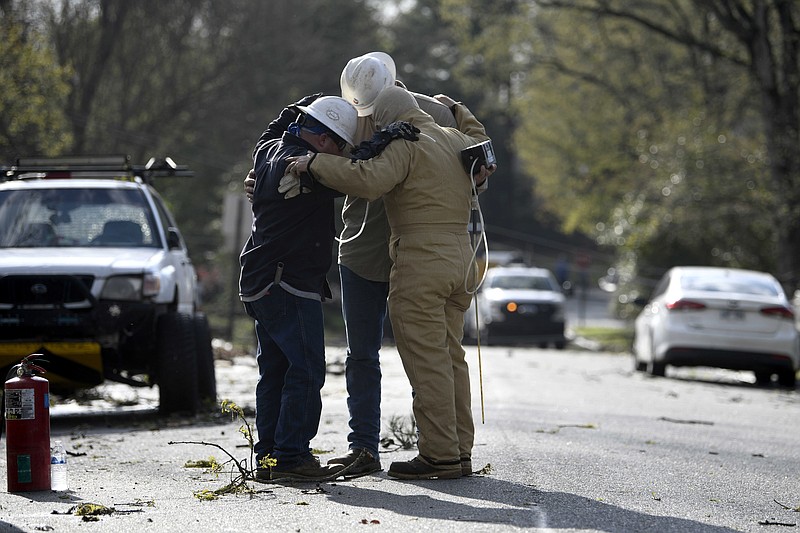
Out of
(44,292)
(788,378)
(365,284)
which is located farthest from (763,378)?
(365,284)

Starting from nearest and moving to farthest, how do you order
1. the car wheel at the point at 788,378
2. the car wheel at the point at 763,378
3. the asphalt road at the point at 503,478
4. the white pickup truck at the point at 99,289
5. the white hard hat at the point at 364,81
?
the asphalt road at the point at 503,478 < the white hard hat at the point at 364,81 < the white pickup truck at the point at 99,289 < the car wheel at the point at 788,378 < the car wheel at the point at 763,378

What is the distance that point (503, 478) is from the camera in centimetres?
724

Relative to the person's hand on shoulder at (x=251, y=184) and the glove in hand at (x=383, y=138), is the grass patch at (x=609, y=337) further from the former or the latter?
the glove in hand at (x=383, y=138)

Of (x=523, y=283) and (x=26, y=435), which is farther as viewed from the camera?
(x=523, y=283)

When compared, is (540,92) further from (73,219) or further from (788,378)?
(73,219)

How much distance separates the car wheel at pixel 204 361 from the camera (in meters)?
11.3

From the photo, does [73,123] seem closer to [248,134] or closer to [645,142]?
[248,134]

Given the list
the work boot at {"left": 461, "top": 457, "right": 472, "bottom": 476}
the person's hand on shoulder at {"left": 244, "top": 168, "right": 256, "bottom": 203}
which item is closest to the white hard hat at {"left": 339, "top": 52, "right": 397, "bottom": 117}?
the person's hand on shoulder at {"left": 244, "top": 168, "right": 256, "bottom": 203}

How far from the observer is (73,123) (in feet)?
108

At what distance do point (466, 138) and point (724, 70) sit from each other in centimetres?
2982

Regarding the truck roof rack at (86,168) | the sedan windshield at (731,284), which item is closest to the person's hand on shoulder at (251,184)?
the truck roof rack at (86,168)

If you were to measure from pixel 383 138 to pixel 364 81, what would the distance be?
59 centimetres

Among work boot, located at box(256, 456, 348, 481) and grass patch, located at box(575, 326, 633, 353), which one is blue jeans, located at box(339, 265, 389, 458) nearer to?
work boot, located at box(256, 456, 348, 481)

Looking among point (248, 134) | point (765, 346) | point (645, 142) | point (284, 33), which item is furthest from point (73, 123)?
point (765, 346)
